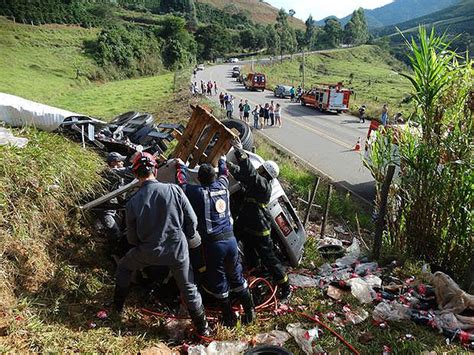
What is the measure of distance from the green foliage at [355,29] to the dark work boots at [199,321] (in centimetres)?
13504

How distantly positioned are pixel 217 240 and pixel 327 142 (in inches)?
582

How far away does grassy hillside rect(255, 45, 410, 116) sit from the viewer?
5225cm

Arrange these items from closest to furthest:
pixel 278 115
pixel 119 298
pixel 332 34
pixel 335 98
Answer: pixel 119 298 → pixel 278 115 → pixel 335 98 → pixel 332 34

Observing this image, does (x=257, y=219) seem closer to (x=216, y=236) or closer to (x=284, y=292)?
(x=216, y=236)

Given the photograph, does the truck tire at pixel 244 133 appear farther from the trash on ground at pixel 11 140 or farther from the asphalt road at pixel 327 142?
the asphalt road at pixel 327 142

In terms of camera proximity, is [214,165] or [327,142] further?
[327,142]

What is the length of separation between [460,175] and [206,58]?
84837 mm

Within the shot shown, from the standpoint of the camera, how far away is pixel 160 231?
3.58 meters

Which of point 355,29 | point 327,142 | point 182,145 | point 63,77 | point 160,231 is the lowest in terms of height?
point 327,142

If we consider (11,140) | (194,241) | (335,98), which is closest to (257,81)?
(335,98)

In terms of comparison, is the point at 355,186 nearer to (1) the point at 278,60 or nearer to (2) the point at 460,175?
(2) the point at 460,175

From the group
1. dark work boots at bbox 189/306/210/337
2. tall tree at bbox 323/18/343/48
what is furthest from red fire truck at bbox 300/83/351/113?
tall tree at bbox 323/18/343/48

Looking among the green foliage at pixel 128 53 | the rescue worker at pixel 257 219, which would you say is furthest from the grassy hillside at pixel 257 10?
the rescue worker at pixel 257 219

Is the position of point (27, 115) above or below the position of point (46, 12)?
below
